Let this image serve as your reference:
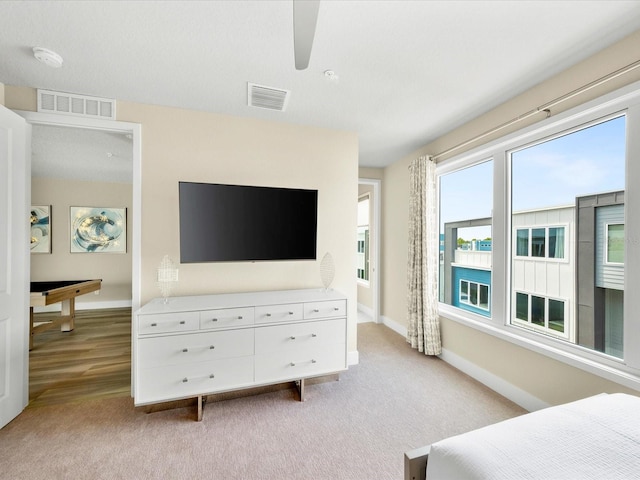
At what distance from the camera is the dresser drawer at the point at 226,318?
208 cm

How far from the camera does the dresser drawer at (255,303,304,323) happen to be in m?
2.20

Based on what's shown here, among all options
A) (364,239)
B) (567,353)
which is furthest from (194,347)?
(364,239)

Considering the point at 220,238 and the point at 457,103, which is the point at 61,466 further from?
the point at 457,103

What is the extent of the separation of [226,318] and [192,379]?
49 cm

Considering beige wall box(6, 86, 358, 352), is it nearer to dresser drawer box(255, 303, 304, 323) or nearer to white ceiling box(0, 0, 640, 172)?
white ceiling box(0, 0, 640, 172)

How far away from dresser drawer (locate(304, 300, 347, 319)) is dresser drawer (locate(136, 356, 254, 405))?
0.58m

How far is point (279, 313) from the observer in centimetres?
225

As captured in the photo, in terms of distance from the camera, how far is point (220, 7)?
144 cm

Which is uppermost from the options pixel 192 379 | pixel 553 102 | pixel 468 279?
pixel 553 102

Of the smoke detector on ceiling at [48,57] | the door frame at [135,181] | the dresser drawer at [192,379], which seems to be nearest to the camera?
the smoke detector on ceiling at [48,57]

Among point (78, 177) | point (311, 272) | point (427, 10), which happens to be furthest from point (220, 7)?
point (78, 177)

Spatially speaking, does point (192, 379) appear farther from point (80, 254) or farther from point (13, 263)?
point (80, 254)

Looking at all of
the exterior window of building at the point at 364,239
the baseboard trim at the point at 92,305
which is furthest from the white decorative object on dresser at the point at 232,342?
the baseboard trim at the point at 92,305

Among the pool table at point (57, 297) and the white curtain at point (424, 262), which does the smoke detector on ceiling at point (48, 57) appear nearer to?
the pool table at point (57, 297)
